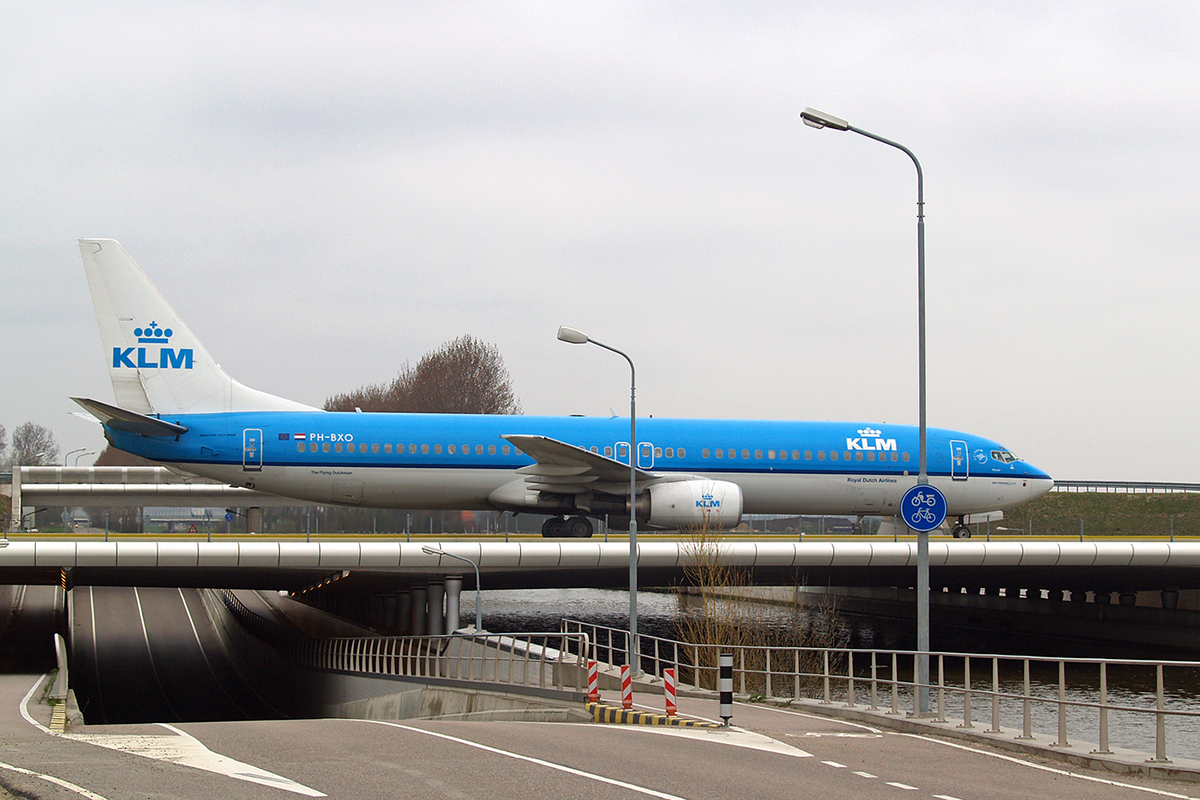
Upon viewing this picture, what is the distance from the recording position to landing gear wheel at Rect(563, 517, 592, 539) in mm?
36906

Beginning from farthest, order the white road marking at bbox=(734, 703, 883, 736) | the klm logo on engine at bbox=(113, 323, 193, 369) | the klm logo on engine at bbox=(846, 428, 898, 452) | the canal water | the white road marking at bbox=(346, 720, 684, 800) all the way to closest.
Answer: the klm logo on engine at bbox=(846, 428, 898, 452) < the klm logo on engine at bbox=(113, 323, 193, 369) < the canal water < the white road marking at bbox=(734, 703, 883, 736) < the white road marking at bbox=(346, 720, 684, 800)

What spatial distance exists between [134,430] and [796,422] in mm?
18935

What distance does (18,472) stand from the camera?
61719mm

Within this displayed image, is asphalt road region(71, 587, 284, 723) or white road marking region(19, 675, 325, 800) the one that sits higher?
white road marking region(19, 675, 325, 800)

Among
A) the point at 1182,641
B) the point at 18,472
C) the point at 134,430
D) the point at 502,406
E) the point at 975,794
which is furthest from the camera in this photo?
the point at 502,406

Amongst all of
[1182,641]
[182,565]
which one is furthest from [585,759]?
[1182,641]

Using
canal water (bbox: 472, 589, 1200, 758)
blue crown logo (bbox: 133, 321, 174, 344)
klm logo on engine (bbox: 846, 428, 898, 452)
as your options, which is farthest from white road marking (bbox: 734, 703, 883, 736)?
blue crown logo (bbox: 133, 321, 174, 344)

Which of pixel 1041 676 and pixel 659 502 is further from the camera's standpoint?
pixel 1041 676

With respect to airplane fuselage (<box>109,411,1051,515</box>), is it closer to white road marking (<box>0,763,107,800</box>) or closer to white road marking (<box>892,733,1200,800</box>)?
white road marking (<box>892,733,1200,800</box>)

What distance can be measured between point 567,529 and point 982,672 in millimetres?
16298

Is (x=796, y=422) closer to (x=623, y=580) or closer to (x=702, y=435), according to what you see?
(x=702, y=435)

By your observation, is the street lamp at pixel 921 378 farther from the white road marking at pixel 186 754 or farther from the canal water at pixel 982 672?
the white road marking at pixel 186 754

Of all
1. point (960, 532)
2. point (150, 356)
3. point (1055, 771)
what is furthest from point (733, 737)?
point (960, 532)

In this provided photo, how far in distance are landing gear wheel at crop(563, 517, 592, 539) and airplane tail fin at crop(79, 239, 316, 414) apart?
31.4 ft
